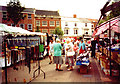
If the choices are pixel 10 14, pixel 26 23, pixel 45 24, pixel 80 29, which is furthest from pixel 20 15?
pixel 80 29

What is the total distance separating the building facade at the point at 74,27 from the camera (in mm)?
43531

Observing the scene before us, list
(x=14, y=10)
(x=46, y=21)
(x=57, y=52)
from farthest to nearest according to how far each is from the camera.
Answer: (x=46, y=21) → (x=14, y=10) → (x=57, y=52)

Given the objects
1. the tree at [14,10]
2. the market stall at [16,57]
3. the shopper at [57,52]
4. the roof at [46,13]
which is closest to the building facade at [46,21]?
the roof at [46,13]

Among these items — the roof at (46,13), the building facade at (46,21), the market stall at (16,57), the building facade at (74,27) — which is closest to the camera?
the market stall at (16,57)

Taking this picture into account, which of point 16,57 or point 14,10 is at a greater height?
point 14,10

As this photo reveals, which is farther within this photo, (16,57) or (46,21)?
(46,21)

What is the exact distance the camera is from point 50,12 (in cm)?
4303

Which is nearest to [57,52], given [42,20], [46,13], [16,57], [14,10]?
[16,57]

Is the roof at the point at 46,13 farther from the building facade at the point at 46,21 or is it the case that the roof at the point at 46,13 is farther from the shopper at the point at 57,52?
the shopper at the point at 57,52

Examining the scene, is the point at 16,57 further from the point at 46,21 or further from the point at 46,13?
the point at 46,13

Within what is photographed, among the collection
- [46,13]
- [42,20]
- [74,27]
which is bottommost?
[74,27]

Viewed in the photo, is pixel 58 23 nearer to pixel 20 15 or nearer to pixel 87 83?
pixel 20 15

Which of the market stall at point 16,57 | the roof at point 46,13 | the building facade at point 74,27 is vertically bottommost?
the market stall at point 16,57

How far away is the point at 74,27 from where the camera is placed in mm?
45344
